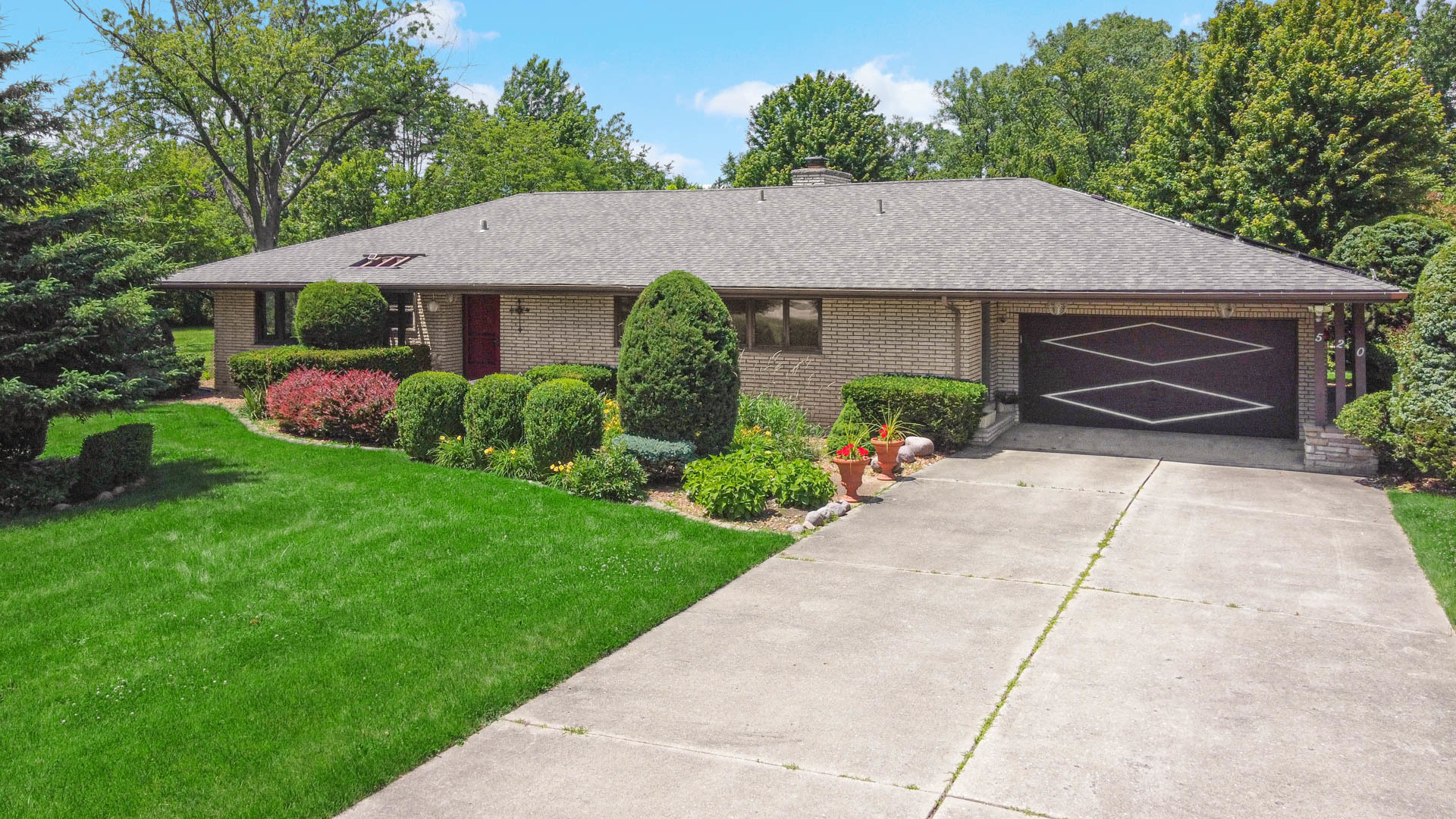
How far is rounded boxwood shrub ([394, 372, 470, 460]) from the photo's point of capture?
13.3 meters

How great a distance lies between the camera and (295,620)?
25.1 feet

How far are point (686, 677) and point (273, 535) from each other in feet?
17.1

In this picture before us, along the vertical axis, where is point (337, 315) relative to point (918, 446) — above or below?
above

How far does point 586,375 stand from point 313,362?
4.78m

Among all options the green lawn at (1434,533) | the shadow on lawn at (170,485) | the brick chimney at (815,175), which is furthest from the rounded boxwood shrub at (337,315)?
the green lawn at (1434,533)

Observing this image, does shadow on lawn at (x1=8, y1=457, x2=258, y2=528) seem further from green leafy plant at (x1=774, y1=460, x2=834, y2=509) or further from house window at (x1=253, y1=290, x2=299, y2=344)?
house window at (x1=253, y1=290, x2=299, y2=344)

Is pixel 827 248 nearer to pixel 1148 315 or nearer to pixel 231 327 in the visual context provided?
pixel 1148 315

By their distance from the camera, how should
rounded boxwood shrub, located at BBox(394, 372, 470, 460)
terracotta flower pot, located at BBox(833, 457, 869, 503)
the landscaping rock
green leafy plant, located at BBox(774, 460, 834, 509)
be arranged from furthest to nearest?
the landscaping rock
rounded boxwood shrub, located at BBox(394, 372, 470, 460)
terracotta flower pot, located at BBox(833, 457, 869, 503)
green leafy plant, located at BBox(774, 460, 834, 509)

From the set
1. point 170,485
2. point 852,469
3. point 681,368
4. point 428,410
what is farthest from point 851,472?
point 170,485

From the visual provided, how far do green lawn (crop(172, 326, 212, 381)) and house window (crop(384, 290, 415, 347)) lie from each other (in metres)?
5.06

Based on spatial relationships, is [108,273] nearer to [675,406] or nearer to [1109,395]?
[675,406]

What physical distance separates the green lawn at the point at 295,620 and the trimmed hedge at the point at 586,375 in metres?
4.14

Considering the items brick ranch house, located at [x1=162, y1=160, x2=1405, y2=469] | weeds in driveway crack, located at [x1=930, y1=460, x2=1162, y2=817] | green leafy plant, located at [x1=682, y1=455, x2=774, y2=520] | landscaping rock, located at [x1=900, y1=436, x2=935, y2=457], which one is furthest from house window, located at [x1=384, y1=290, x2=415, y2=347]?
weeds in driveway crack, located at [x1=930, y1=460, x2=1162, y2=817]

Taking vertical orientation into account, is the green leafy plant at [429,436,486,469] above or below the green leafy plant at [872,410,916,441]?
below
